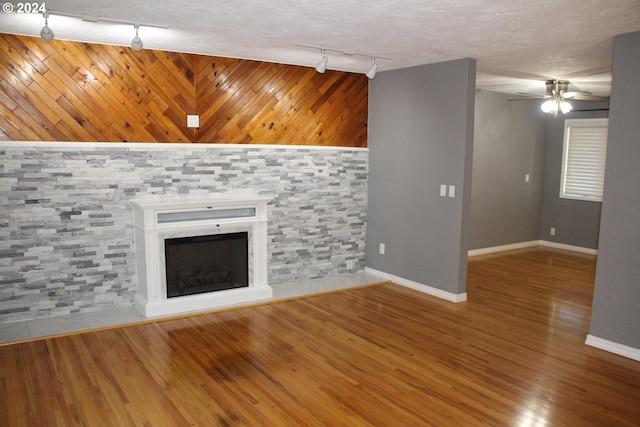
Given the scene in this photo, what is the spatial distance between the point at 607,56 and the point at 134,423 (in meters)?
4.75

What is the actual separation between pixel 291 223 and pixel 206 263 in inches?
46.0

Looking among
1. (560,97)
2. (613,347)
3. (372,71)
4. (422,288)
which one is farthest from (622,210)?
(560,97)

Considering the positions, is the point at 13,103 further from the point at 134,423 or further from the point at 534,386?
the point at 534,386

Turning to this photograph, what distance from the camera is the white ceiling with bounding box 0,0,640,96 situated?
3080 millimetres

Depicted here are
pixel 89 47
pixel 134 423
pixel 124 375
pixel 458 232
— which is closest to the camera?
pixel 134 423

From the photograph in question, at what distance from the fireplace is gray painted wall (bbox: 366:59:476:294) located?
159 centimetres

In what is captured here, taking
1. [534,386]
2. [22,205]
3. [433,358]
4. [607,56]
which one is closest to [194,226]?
[22,205]

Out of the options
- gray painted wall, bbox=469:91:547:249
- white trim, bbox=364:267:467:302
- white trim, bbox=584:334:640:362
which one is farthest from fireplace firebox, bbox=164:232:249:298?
gray painted wall, bbox=469:91:547:249

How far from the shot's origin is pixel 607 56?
175 inches

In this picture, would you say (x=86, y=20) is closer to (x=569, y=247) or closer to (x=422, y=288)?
(x=422, y=288)

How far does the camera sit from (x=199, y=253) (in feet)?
15.3

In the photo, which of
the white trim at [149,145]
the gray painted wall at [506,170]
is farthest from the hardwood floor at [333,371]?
the gray painted wall at [506,170]

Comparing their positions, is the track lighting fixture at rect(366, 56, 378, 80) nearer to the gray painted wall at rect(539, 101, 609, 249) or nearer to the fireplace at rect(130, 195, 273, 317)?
the fireplace at rect(130, 195, 273, 317)

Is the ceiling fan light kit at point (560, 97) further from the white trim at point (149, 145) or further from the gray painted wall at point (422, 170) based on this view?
the white trim at point (149, 145)
